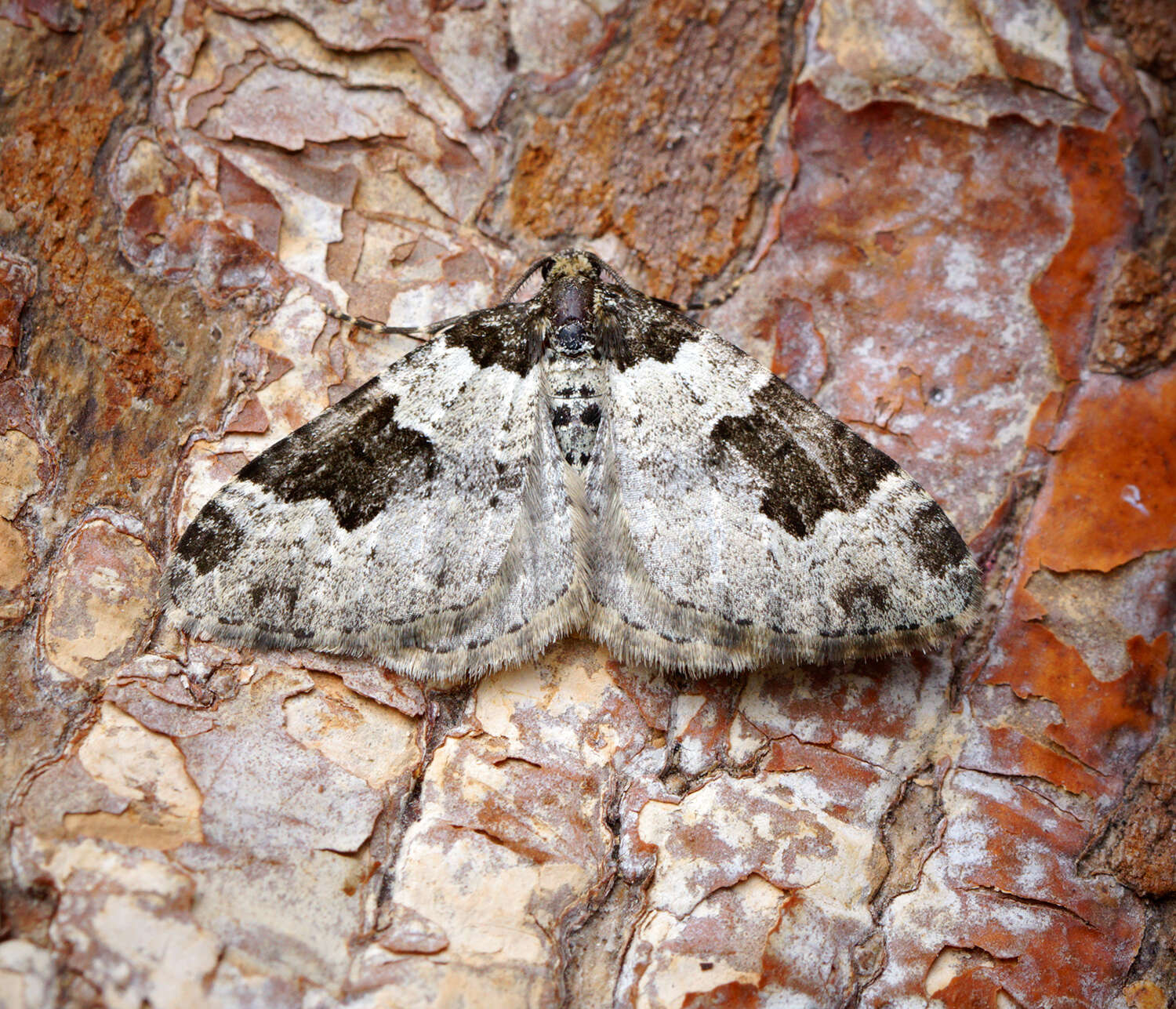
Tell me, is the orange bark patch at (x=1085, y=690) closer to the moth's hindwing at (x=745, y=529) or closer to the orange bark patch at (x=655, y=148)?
the moth's hindwing at (x=745, y=529)

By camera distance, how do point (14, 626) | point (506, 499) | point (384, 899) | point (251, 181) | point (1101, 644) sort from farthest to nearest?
1. point (251, 181)
2. point (506, 499)
3. point (1101, 644)
4. point (14, 626)
5. point (384, 899)

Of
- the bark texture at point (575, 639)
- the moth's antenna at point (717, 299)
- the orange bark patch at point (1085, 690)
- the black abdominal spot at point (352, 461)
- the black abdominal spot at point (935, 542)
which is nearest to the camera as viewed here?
the bark texture at point (575, 639)

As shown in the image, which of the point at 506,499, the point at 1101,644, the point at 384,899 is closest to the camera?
the point at 384,899

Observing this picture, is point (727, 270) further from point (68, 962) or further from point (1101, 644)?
point (68, 962)

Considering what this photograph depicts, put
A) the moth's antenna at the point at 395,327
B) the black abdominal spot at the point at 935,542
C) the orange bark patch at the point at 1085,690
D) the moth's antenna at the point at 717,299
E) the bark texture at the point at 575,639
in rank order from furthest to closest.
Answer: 1. the moth's antenna at the point at 717,299
2. the moth's antenna at the point at 395,327
3. the black abdominal spot at the point at 935,542
4. the orange bark patch at the point at 1085,690
5. the bark texture at the point at 575,639

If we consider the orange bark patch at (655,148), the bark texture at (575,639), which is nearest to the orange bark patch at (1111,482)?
the bark texture at (575,639)

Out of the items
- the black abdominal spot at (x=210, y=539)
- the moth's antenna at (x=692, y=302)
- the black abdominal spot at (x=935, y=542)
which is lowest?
the black abdominal spot at (x=210, y=539)

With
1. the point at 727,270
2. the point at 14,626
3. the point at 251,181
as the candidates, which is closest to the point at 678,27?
the point at 727,270

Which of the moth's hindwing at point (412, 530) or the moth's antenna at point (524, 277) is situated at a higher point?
the moth's antenna at point (524, 277)
